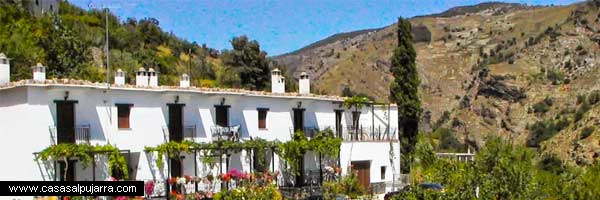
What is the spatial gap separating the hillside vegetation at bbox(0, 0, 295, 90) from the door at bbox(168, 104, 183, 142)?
1198 cm

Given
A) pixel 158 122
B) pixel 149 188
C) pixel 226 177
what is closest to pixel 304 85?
pixel 226 177

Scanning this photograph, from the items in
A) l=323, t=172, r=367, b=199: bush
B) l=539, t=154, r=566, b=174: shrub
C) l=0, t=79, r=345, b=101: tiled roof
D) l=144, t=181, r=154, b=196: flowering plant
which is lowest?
l=539, t=154, r=566, b=174: shrub

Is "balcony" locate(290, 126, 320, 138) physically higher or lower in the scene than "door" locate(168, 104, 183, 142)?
lower

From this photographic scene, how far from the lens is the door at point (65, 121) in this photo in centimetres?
2731

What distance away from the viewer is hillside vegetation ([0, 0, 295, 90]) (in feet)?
151

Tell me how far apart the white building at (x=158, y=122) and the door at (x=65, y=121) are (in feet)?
0.11

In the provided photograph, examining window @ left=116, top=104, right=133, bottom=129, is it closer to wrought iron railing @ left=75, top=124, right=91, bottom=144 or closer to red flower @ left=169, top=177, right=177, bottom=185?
wrought iron railing @ left=75, top=124, right=91, bottom=144

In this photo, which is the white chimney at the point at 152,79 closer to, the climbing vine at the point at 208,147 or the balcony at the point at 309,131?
the climbing vine at the point at 208,147

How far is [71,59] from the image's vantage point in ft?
158

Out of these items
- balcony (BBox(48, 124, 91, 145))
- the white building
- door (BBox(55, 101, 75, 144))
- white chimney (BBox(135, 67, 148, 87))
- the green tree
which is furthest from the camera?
the green tree

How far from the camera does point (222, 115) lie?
33.3m

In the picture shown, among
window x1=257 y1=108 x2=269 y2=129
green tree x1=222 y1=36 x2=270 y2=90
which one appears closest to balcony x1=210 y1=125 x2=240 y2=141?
window x1=257 y1=108 x2=269 y2=129

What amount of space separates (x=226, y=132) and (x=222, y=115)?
0.87 m

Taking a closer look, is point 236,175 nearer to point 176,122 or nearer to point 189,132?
point 189,132
